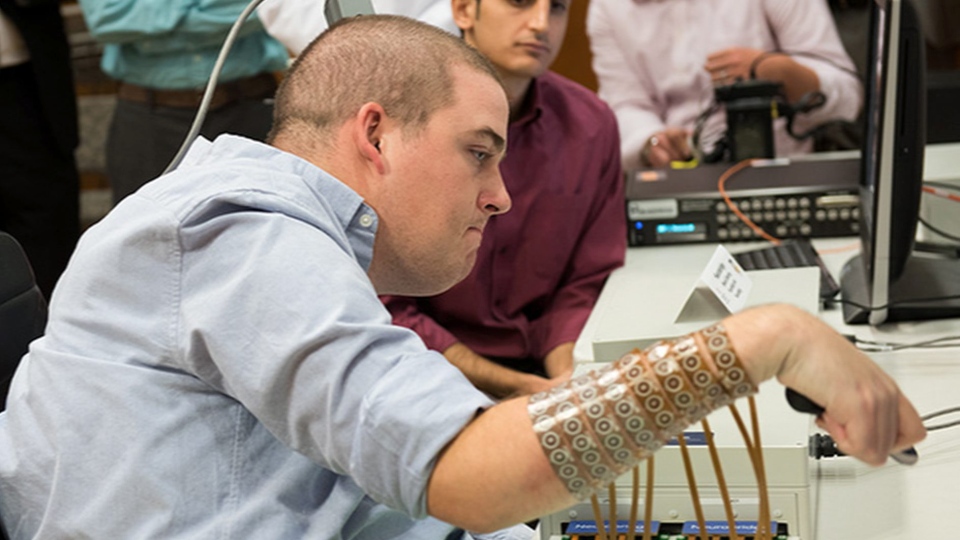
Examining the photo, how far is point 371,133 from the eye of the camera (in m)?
1.08

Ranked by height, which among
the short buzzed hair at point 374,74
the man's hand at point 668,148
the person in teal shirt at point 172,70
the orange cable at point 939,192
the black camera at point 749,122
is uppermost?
the short buzzed hair at point 374,74

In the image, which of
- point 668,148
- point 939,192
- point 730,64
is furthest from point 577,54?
point 939,192

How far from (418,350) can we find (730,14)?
250 cm

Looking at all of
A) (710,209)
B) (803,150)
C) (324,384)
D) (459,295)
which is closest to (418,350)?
(324,384)

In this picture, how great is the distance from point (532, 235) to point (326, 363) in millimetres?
1288

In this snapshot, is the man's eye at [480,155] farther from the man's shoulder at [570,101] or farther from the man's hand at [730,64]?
the man's hand at [730,64]

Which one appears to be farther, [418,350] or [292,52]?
[292,52]

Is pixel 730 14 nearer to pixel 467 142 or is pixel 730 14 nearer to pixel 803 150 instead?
pixel 803 150

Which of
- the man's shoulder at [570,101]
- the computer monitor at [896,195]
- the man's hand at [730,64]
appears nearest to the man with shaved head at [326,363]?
the computer monitor at [896,195]

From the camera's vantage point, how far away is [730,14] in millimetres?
3193

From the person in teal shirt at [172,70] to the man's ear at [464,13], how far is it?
0.73 meters

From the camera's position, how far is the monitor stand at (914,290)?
184 cm

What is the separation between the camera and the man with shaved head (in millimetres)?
874

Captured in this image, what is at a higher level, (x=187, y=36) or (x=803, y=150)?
(x=187, y=36)
